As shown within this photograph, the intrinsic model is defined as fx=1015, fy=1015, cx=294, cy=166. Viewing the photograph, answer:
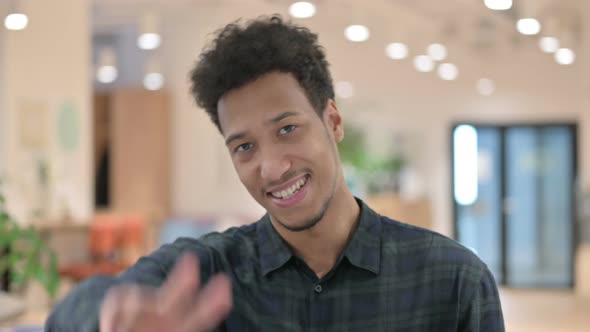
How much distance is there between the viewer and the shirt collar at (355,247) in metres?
1.56

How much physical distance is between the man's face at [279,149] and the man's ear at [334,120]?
0.35 ft

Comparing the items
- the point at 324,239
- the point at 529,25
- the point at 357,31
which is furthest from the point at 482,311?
the point at 357,31

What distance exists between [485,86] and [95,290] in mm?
12301

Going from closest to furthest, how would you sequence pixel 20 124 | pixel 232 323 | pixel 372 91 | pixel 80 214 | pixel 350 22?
pixel 232 323
pixel 350 22
pixel 20 124
pixel 80 214
pixel 372 91

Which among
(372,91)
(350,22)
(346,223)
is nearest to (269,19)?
(346,223)

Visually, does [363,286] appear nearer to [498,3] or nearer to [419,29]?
[498,3]

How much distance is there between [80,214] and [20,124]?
1.17m

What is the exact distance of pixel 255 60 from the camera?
155 cm

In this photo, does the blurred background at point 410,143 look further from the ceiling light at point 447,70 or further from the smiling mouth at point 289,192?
the smiling mouth at point 289,192

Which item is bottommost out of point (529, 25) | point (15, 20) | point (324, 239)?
point (324, 239)

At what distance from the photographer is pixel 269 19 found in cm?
168

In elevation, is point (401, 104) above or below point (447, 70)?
below

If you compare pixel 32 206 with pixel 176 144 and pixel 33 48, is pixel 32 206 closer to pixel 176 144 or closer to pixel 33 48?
pixel 33 48

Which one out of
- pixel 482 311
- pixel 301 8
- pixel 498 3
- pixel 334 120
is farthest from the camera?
pixel 301 8
